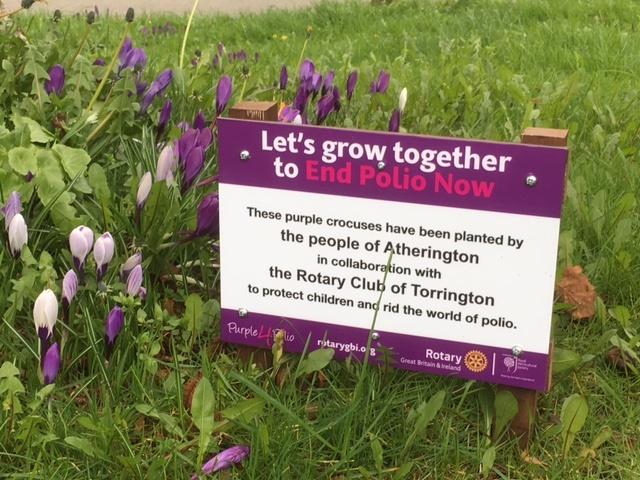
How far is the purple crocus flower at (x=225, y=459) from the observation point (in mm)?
1718

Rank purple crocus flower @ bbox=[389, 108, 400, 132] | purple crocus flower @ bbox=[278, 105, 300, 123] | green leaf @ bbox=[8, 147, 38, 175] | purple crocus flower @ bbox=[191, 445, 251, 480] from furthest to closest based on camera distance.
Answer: purple crocus flower @ bbox=[389, 108, 400, 132], purple crocus flower @ bbox=[278, 105, 300, 123], green leaf @ bbox=[8, 147, 38, 175], purple crocus flower @ bbox=[191, 445, 251, 480]

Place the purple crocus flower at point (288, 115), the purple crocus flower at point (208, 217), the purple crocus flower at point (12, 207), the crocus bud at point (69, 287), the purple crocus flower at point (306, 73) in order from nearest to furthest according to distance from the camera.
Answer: the crocus bud at point (69, 287) → the purple crocus flower at point (12, 207) → the purple crocus flower at point (208, 217) → the purple crocus flower at point (288, 115) → the purple crocus flower at point (306, 73)

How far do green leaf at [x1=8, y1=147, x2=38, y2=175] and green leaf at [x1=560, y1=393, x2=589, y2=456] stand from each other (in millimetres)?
1369

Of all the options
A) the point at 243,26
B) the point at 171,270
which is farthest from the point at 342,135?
the point at 243,26

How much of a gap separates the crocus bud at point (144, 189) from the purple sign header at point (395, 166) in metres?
0.24

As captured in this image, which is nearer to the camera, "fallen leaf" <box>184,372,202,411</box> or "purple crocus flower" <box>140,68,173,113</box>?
"fallen leaf" <box>184,372,202,411</box>

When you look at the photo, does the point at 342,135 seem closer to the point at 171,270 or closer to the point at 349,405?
the point at 349,405

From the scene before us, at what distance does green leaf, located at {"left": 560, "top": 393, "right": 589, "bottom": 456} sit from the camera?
185cm

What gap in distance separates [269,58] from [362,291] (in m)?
3.84

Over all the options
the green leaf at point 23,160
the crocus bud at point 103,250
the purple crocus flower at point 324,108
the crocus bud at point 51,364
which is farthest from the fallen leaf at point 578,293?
the green leaf at point 23,160

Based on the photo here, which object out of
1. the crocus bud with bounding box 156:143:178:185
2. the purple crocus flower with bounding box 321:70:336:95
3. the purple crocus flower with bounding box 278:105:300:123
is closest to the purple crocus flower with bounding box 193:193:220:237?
the crocus bud with bounding box 156:143:178:185

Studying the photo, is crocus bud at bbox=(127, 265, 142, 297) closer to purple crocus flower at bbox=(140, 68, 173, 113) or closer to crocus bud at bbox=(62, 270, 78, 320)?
crocus bud at bbox=(62, 270, 78, 320)

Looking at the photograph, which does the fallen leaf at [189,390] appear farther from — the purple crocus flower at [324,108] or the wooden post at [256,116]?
the purple crocus flower at [324,108]

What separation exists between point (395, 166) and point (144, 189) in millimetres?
641
